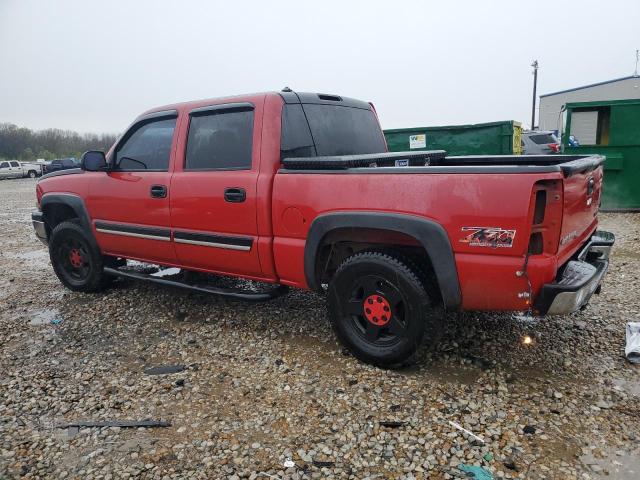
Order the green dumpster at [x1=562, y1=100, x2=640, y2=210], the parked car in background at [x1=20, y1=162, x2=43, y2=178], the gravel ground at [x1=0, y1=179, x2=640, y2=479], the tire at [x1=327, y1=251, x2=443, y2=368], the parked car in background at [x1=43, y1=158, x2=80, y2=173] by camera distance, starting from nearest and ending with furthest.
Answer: the gravel ground at [x1=0, y1=179, x2=640, y2=479], the tire at [x1=327, y1=251, x2=443, y2=368], the green dumpster at [x1=562, y1=100, x2=640, y2=210], the parked car in background at [x1=43, y1=158, x2=80, y2=173], the parked car in background at [x1=20, y1=162, x2=43, y2=178]

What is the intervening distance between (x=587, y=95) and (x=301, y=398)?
35.3m

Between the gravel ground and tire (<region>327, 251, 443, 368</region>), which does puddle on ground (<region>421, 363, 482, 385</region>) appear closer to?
the gravel ground

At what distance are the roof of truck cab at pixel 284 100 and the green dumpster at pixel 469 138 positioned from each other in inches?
259

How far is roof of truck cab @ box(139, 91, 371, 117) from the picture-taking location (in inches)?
150

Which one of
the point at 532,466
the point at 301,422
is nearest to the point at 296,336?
the point at 301,422

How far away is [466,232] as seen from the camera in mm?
2836

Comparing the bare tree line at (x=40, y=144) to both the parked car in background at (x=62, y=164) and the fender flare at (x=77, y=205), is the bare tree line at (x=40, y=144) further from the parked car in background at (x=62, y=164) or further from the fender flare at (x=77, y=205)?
the fender flare at (x=77, y=205)

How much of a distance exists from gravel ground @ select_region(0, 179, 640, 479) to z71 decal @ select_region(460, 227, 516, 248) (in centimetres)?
99

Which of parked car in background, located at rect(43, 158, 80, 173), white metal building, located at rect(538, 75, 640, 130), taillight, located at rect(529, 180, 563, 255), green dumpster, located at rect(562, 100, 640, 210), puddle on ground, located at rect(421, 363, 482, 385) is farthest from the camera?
white metal building, located at rect(538, 75, 640, 130)

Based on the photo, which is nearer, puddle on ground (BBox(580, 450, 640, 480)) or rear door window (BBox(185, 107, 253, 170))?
puddle on ground (BBox(580, 450, 640, 480))

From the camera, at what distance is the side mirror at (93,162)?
4.59 meters

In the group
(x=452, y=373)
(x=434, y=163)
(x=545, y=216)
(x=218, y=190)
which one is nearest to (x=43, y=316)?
A: (x=218, y=190)

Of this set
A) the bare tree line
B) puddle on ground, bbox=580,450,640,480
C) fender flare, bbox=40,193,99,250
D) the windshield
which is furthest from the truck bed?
the bare tree line

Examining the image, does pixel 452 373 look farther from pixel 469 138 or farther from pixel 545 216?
pixel 469 138
